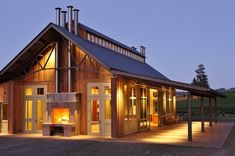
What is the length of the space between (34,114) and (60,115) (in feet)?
7.32

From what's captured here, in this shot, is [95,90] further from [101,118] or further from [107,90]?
[101,118]

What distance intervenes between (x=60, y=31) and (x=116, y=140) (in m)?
6.25

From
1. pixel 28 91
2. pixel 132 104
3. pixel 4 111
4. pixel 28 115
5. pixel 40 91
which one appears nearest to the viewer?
pixel 132 104

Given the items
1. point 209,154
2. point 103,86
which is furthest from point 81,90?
point 209,154

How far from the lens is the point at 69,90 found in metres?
18.5

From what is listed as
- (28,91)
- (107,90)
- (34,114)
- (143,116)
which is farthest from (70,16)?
(143,116)

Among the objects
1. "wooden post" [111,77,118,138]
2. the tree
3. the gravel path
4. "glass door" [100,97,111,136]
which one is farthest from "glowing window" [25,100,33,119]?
the tree

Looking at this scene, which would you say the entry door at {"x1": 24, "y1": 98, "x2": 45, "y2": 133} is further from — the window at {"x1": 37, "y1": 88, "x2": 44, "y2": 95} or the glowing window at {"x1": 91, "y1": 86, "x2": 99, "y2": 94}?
the glowing window at {"x1": 91, "y1": 86, "x2": 99, "y2": 94}

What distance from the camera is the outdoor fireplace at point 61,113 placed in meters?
Answer: 17.7

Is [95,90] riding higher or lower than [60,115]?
higher

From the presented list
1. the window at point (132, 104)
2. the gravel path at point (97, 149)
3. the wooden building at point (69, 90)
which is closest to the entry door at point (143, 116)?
the wooden building at point (69, 90)

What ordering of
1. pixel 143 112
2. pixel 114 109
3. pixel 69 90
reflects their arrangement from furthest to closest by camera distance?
pixel 143 112, pixel 69 90, pixel 114 109

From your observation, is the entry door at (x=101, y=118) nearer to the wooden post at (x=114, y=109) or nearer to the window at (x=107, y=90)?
the window at (x=107, y=90)

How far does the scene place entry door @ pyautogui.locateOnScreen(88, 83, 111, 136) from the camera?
1764cm
